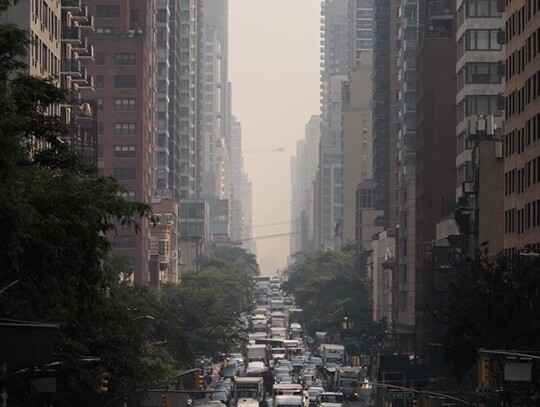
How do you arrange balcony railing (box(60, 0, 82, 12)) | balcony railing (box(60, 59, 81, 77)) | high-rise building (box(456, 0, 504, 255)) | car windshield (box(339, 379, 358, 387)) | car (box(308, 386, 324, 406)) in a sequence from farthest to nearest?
1. car windshield (box(339, 379, 358, 387))
2. high-rise building (box(456, 0, 504, 255))
3. car (box(308, 386, 324, 406))
4. balcony railing (box(60, 59, 81, 77))
5. balcony railing (box(60, 0, 82, 12))

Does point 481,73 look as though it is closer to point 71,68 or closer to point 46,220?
point 71,68

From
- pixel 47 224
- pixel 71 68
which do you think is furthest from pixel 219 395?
pixel 47 224

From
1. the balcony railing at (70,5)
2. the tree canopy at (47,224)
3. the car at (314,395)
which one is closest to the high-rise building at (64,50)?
the balcony railing at (70,5)

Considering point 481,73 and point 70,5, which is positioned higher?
point 70,5

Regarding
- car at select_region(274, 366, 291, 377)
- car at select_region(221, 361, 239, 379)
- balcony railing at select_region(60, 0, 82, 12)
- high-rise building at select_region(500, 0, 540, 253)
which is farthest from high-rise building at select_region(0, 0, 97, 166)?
car at select_region(274, 366, 291, 377)

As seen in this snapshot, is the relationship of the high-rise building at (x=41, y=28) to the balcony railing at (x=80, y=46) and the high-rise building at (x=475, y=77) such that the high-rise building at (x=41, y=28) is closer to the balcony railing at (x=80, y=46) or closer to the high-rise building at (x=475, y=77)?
the balcony railing at (x=80, y=46)

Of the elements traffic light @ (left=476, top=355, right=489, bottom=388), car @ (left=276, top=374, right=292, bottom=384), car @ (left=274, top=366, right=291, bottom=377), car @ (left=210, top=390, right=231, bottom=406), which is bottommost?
car @ (left=210, top=390, right=231, bottom=406)

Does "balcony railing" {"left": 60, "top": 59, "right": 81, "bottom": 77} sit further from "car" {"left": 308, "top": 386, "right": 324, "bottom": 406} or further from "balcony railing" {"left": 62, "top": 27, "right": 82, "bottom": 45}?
"car" {"left": 308, "top": 386, "right": 324, "bottom": 406}

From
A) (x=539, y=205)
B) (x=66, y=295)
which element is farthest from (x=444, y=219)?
(x=66, y=295)

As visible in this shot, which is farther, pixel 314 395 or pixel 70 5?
pixel 314 395
